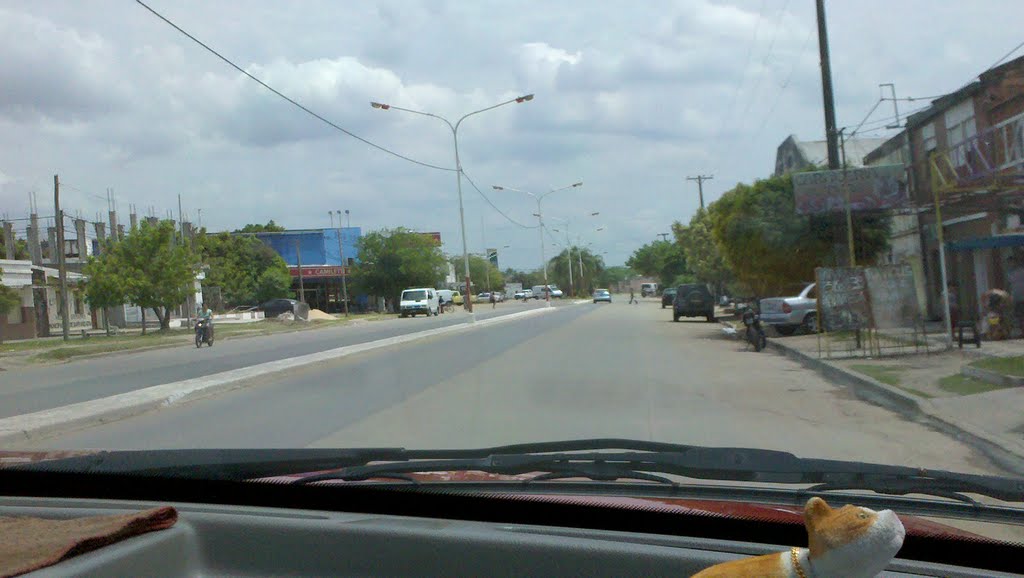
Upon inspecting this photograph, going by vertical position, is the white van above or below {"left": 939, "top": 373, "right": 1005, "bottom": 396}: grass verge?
above

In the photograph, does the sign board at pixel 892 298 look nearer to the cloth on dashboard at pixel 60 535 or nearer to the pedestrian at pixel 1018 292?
the pedestrian at pixel 1018 292

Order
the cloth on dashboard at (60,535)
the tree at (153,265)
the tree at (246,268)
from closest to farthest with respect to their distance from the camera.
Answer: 1. the cloth on dashboard at (60,535)
2. the tree at (153,265)
3. the tree at (246,268)

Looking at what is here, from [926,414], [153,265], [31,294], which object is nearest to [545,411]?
[926,414]

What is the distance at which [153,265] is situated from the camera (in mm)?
40344

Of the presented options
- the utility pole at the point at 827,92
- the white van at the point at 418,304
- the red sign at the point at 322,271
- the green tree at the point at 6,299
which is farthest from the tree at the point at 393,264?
the utility pole at the point at 827,92

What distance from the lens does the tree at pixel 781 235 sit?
27.2m

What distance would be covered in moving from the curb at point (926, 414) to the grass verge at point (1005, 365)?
133 centimetres

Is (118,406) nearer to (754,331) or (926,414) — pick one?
(926,414)

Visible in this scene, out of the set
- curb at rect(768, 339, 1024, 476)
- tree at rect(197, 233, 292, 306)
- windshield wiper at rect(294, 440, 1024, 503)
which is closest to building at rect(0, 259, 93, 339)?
tree at rect(197, 233, 292, 306)

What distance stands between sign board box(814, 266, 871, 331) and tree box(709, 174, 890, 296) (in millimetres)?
7336

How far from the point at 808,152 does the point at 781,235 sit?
2086cm

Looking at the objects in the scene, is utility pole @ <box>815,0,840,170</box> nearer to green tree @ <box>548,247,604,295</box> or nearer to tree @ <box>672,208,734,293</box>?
tree @ <box>672,208,734,293</box>

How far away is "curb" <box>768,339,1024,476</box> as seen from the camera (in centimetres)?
807

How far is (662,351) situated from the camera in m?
21.3
